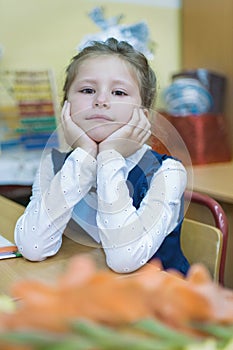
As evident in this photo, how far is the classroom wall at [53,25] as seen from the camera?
2195mm

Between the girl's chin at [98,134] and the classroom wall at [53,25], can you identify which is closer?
the girl's chin at [98,134]

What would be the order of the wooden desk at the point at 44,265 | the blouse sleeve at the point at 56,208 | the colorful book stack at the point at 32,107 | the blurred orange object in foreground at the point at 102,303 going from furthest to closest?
the colorful book stack at the point at 32,107
the blouse sleeve at the point at 56,208
the wooden desk at the point at 44,265
the blurred orange object in foreground at the point at 102,303

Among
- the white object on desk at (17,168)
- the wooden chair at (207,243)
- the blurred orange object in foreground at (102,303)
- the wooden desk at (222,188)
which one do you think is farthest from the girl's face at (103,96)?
the white object on desk at (17,168)

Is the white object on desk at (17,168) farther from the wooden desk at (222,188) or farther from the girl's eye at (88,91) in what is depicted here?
the girl's eye at (88,91)

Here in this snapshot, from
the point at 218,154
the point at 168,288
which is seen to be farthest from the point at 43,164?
the point at 218,154

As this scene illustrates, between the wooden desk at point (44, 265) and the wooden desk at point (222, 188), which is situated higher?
the wooden desk at point (44, 265)

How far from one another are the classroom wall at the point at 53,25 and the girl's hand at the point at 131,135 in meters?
1.17

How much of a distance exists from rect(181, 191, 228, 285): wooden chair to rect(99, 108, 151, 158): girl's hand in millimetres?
144

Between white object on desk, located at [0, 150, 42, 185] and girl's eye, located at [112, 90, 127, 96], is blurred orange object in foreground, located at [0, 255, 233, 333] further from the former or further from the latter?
white object on desk, located at [0, 150, 42, 185]

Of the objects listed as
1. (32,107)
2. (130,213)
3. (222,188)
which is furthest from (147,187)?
(32,107)

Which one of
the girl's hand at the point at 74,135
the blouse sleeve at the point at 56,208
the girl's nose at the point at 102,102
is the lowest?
the blouse sleeve at the point at 56,208

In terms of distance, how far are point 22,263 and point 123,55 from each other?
1.41ft

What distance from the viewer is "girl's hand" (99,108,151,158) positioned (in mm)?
926

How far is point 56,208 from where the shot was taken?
0.92 m
